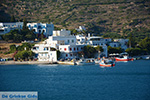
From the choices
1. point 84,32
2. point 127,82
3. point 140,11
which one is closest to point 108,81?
point 127,82

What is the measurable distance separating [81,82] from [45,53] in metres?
37.7

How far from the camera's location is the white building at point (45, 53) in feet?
331

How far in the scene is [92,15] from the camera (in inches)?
7451

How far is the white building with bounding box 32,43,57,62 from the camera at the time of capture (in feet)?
331

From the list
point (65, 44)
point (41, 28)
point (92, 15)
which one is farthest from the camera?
point (92, 15)

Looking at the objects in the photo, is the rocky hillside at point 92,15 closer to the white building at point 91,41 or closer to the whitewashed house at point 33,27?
the whitewashed house at point 33,27

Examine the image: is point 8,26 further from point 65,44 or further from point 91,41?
point 91,41

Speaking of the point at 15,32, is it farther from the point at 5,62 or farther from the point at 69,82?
the point at 69,82

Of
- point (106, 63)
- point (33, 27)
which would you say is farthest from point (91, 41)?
point (106, 63)

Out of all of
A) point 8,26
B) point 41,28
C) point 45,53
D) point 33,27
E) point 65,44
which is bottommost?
point 45,53

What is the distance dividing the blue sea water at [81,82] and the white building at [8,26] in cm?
4035

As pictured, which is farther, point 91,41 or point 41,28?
point 41,28

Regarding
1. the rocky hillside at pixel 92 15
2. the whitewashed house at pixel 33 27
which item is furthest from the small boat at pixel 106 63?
the rocky hillside at pixel 92 15

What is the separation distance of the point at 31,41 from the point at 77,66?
104 ft
